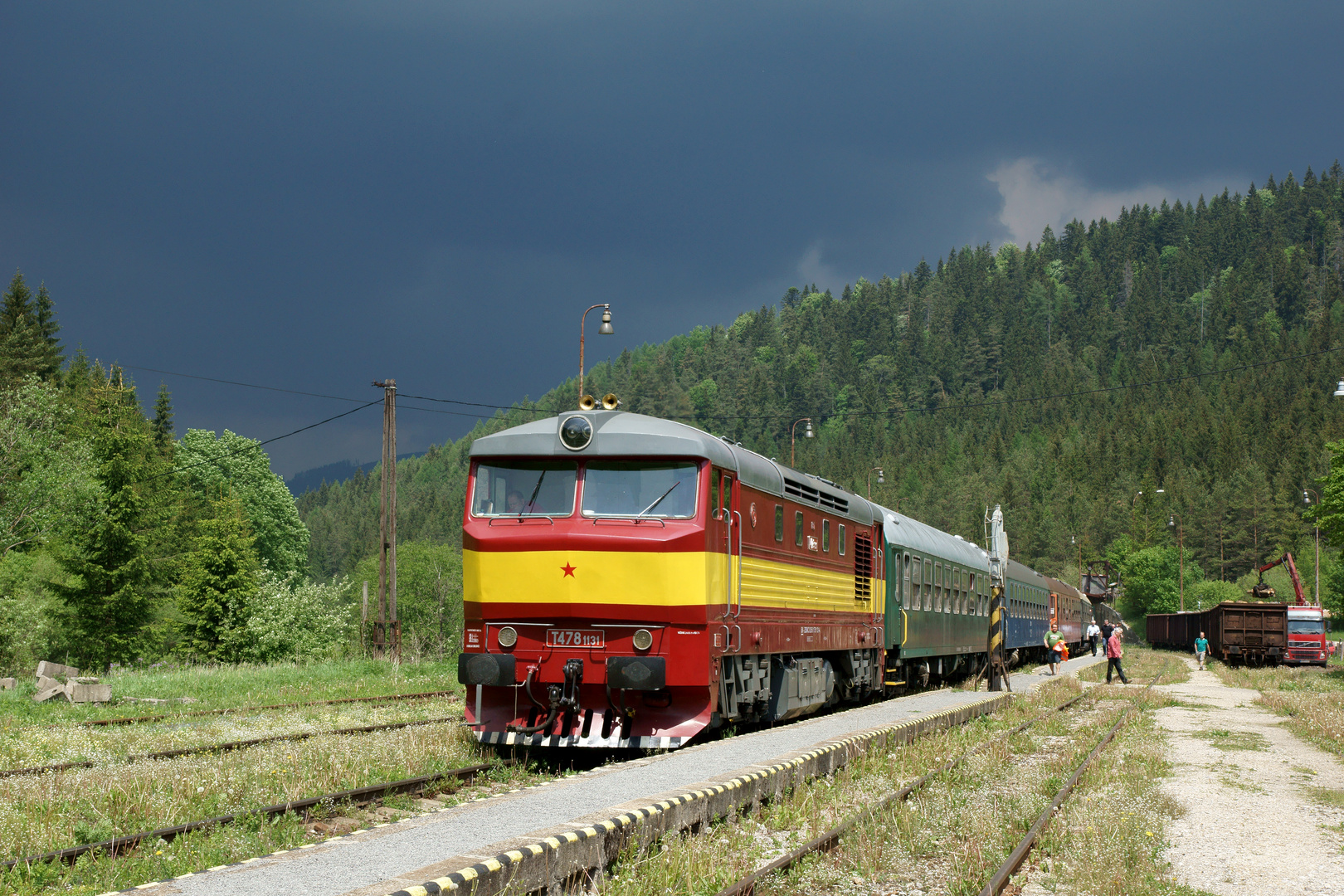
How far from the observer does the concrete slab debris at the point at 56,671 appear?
871 inches

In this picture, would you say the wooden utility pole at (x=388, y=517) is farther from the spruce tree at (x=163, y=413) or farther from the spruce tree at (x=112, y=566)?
the spruce tree at (x=163, y=413)

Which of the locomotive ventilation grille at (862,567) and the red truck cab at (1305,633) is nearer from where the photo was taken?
the locomotive ventilation grille at (862,567)

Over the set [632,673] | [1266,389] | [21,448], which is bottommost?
[632,673]

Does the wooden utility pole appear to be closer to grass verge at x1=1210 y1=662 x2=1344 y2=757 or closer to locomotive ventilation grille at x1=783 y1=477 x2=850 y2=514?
locomotive ventilation grille at x1=783 y1=477 x2=850 y2=514

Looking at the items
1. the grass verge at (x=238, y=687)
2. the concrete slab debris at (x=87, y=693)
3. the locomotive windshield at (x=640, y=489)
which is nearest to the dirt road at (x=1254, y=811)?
the locomotive windshield at (x=640, y=489)

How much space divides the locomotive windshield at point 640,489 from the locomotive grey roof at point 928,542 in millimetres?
9743

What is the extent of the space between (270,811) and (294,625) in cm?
3387

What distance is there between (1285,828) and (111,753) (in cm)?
1245

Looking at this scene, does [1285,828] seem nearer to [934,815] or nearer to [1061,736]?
[934,815]

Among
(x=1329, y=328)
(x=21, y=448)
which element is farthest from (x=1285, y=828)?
(x=1329, y=328)

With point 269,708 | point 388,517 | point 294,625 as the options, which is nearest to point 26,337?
point 294,625

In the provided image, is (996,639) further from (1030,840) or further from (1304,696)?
(1030,840)

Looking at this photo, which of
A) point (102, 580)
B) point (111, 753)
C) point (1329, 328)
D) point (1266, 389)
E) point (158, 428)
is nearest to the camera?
point (111, 753)

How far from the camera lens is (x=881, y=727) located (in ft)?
48.1
